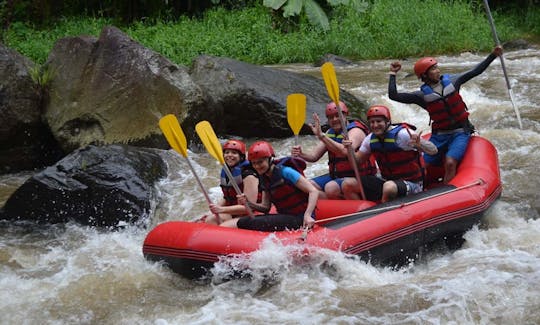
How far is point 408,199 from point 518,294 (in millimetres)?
1035

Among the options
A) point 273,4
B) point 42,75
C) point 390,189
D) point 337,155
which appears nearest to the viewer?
point 390,189

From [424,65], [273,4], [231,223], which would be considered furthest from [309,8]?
[231,223]

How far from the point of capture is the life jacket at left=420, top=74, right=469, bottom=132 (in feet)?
17.5

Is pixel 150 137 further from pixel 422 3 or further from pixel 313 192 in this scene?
pixel 422 3

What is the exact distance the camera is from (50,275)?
4781 mm

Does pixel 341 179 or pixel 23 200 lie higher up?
pixel 341 179

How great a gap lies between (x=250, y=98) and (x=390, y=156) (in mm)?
3350

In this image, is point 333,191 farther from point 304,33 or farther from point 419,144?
point 304,33

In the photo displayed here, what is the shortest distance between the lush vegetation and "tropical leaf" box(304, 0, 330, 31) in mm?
111

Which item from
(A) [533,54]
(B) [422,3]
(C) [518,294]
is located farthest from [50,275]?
(B) [422,3]

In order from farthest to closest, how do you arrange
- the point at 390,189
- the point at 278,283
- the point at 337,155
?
the point at 337,155 → the point at 390,189 → the point at 278,283

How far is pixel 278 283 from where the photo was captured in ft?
13.9

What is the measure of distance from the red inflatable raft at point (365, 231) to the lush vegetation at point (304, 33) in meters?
7.64

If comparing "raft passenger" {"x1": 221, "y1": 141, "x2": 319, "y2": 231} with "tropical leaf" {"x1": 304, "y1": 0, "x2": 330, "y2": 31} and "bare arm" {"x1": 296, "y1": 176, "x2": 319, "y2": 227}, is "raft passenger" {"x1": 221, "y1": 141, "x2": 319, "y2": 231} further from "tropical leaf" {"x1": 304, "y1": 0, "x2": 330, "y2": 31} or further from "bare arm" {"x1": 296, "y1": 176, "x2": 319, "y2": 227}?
"tropical leaf" {"x1": 304, "y1": 0, "x2": 330, "y2": 31}
